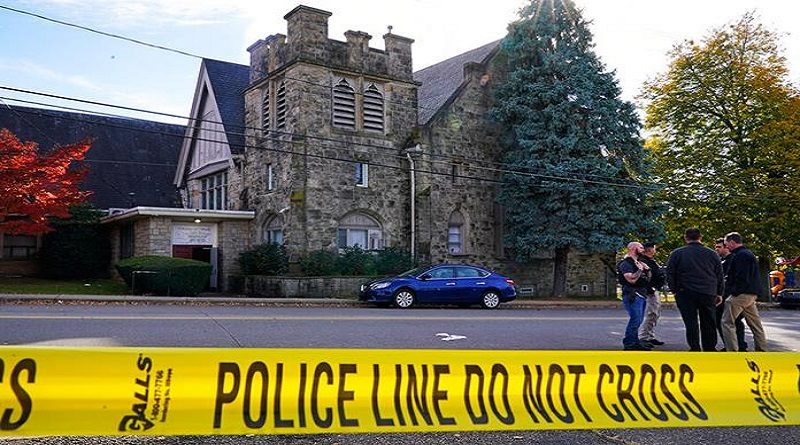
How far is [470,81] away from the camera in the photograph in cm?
2727

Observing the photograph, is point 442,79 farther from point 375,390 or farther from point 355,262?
point 375,390

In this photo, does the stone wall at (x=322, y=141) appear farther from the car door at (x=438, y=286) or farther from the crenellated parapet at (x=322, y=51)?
the car door at (x=438, y=286)

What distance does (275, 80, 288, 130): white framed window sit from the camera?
24250mm

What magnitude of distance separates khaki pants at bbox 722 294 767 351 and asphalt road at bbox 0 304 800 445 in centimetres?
135

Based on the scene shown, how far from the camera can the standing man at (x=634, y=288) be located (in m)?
9.87

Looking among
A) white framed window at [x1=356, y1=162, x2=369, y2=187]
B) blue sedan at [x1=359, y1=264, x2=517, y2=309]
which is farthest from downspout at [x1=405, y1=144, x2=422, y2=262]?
blue sedan at [x1=359, y1=264, x2=517, y2=309]

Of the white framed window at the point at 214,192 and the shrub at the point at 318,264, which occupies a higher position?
the white framed window at the point at 214,192

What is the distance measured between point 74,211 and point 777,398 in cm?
2675

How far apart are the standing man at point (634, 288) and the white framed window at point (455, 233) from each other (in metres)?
16.5

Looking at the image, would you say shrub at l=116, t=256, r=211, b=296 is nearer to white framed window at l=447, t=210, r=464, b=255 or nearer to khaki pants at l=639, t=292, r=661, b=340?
white framed window at l=447, t=210, r=464, b=255

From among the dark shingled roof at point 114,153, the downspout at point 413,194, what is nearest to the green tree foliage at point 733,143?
the downspout at point 413,194

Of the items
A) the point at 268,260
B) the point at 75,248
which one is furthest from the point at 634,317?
the point at 75,248

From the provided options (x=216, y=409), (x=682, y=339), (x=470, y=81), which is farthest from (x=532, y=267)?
(x=216, y=409)

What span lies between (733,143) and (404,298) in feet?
64.4
